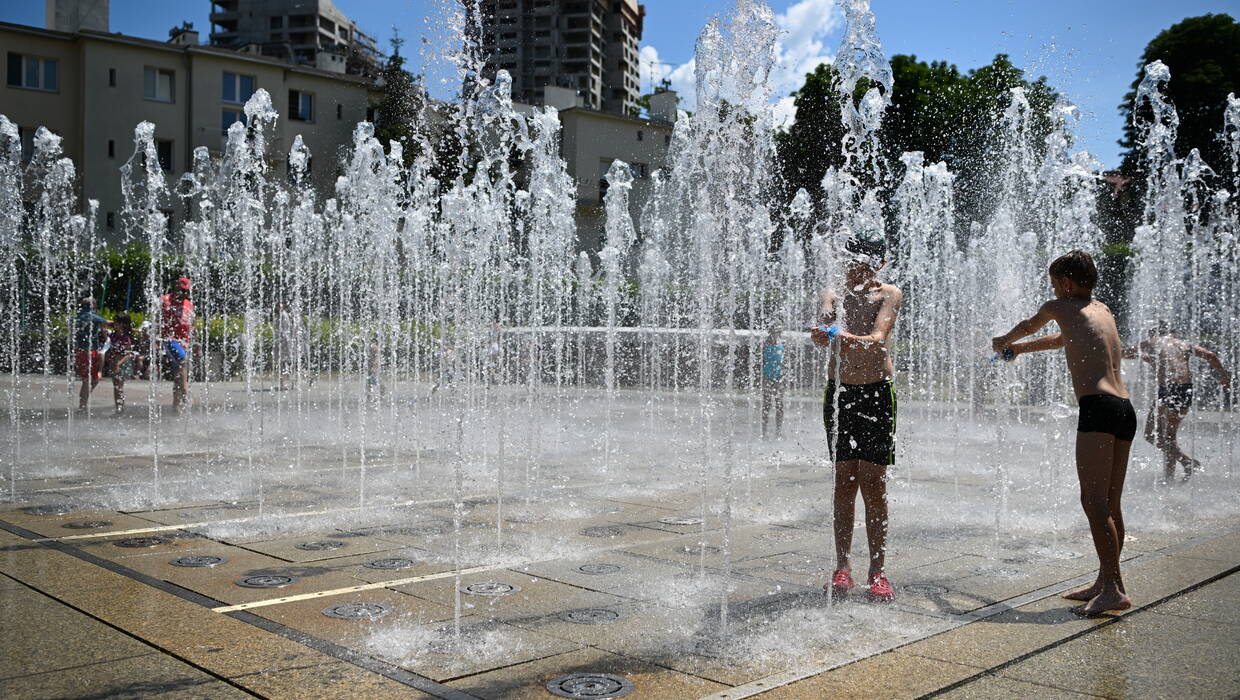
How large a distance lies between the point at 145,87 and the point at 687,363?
83.6 ft

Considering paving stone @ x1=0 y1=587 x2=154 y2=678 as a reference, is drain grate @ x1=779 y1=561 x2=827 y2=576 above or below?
below

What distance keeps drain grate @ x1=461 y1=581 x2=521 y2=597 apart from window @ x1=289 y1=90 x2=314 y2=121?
3877 cm

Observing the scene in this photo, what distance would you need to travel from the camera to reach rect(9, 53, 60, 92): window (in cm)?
3397

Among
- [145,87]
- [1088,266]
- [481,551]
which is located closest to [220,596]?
A: [481,551]

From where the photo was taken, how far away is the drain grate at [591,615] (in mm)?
4074

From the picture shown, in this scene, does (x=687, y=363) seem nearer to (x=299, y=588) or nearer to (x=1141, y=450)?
(x=1141, y=450)

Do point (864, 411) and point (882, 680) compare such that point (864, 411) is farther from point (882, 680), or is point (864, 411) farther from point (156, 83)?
point (156, 83)

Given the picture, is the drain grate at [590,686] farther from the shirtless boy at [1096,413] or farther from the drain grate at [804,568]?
the shirtless boy at [1096,413]

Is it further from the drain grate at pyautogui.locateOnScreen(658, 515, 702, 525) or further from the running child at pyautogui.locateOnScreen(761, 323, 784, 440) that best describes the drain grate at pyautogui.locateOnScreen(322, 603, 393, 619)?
the running child at pyautogui.locateOnScreen(761, 323, 784, 440)

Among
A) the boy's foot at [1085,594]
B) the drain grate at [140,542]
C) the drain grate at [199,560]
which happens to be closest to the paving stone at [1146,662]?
the boy's foot at [1085,594]

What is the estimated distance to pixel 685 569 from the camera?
502 centimetres

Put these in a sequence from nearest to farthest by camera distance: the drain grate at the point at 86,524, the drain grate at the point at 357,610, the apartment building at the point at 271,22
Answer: the drain grate at the point at 357,610 → the drain grate at the point at 86,524 → the apartment building at the point at 271,22

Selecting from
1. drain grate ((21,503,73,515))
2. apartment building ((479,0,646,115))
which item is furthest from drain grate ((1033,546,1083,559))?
apartment building ((479,0,646,115))

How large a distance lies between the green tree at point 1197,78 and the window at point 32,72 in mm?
34103
